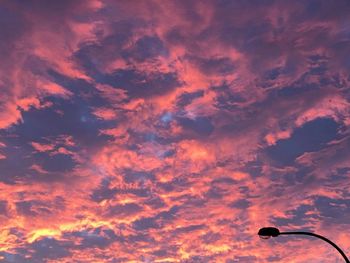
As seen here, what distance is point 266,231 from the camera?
13.6 metres
